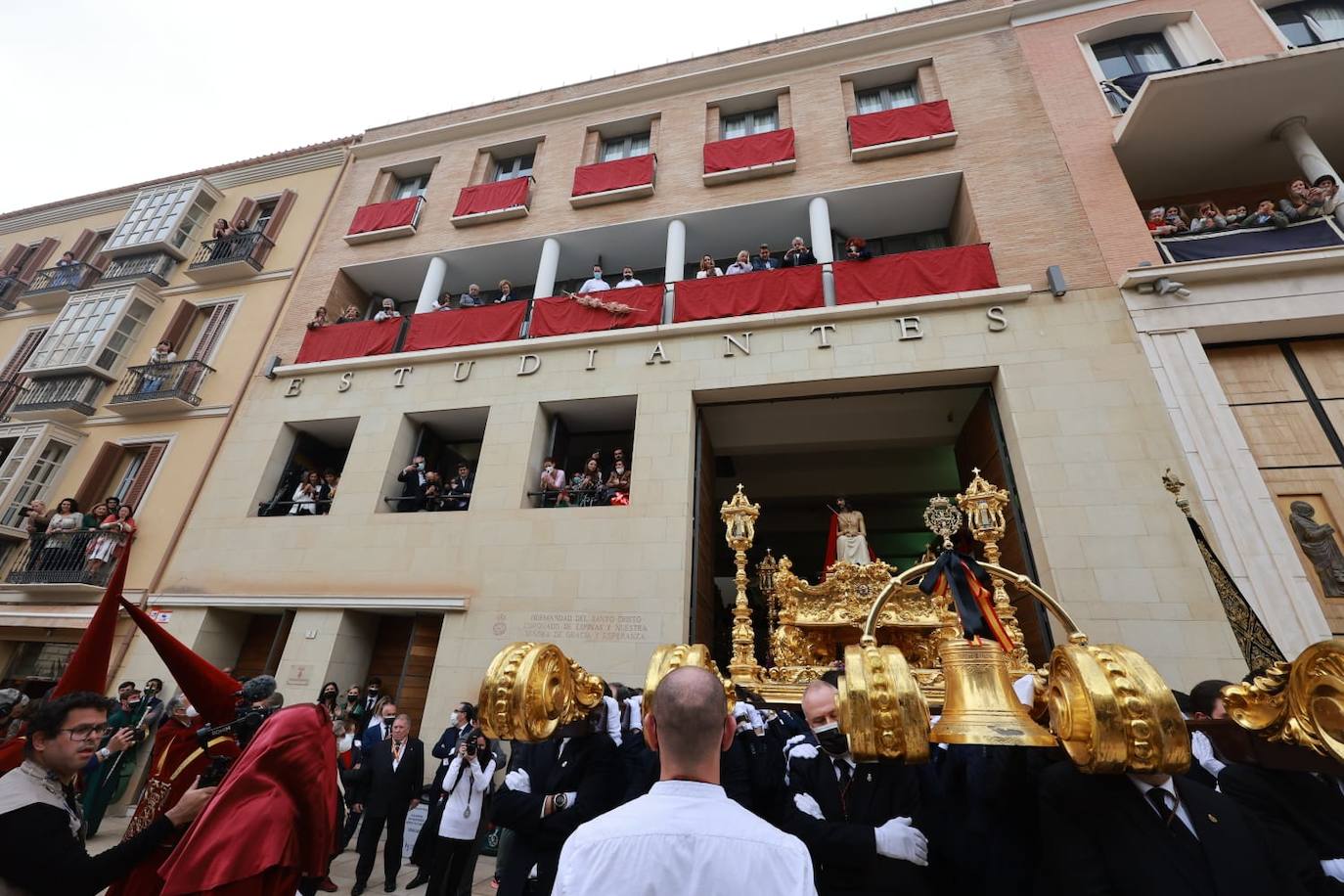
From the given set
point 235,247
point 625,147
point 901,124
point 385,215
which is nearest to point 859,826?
point 901,124

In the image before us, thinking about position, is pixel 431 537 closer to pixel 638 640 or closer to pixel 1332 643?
pixel 638 640

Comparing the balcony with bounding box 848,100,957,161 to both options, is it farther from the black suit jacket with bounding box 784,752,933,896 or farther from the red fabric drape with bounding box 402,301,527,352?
the black suit jacket with bounding box 784,752,933,896

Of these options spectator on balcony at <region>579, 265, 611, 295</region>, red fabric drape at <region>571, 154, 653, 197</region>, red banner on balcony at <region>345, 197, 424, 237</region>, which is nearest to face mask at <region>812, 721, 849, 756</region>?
spectator on balcony at <region>579, 265, 611, 295</region>

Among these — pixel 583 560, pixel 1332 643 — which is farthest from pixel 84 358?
pixel 1332 643

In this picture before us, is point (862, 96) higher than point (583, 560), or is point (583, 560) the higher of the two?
point (862, 96)

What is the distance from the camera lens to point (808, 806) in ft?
10.1

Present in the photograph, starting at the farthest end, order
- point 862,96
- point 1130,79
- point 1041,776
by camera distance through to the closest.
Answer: point 862,96, point 1130,79, point 1041,776

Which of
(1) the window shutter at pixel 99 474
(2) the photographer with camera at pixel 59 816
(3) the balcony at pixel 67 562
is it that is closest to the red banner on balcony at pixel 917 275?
(2) the photographer with camera at pixel 59 816

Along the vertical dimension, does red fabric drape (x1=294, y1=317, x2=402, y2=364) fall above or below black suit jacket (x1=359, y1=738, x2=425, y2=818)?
above

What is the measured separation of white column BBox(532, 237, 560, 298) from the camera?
1336 cm

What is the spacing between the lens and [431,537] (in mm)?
10625

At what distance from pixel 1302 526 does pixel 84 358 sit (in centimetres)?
2513

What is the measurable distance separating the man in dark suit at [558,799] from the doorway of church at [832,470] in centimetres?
554

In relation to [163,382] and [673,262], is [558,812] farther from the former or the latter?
[163,382]
